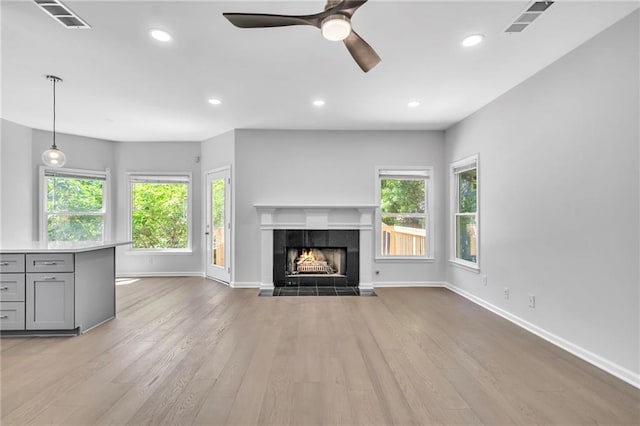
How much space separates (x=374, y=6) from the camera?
227 cm

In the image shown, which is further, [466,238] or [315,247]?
[315,247]

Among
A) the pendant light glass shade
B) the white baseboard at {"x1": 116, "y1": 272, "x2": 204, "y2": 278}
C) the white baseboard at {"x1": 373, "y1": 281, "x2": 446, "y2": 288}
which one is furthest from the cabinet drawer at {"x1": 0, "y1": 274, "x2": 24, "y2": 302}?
the white baseboard at {"x1": 373, "y1": 281, "x2": 446, "y2": 288}

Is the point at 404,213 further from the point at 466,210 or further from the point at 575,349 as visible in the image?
the point at 575,349

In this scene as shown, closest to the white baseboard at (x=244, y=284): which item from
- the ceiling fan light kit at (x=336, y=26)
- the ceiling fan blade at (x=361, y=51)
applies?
the ceiling fan blade at (x=361, y=51)

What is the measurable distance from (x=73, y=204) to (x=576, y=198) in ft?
25.0

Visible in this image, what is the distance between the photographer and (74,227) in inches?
234

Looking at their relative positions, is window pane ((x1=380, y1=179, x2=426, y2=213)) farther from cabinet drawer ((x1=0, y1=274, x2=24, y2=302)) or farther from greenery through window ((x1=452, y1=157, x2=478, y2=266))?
cabinet drawer ((x1=0, y1=274, x2=24, y2=302))

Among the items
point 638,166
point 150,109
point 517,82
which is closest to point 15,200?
point 150,109

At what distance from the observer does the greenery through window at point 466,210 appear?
4691 mm

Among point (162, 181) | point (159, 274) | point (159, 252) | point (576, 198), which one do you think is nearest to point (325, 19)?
point (576, 198)

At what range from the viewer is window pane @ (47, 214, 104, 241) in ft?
18.7

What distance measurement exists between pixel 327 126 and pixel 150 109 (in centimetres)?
265

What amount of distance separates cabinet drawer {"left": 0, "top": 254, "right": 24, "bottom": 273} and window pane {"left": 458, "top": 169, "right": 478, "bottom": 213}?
5574mm

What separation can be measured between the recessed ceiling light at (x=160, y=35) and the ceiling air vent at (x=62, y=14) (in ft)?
1.55
